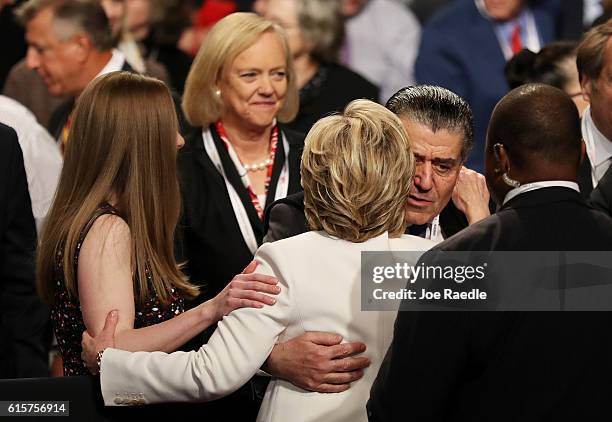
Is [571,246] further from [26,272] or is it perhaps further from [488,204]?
[26,272]

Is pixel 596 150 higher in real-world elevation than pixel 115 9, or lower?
lower

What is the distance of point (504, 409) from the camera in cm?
213

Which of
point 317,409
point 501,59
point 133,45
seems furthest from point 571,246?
point 133,45

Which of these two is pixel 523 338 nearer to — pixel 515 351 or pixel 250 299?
pixel 515 351

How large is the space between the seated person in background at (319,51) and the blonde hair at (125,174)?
276cm

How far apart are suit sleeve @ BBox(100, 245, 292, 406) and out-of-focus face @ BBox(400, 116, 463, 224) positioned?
60 centimetres

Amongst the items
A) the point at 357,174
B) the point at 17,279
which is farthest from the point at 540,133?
the point at 17,279

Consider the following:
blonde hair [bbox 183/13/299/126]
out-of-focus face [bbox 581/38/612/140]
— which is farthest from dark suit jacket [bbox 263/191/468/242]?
blonde hair [bbox 183/13/299/126]

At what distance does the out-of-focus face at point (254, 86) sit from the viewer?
4062 mm

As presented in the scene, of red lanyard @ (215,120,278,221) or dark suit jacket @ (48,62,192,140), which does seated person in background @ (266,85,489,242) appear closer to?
red lanyard @ (215,120,278,221)

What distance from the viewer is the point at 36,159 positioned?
4.20 metres

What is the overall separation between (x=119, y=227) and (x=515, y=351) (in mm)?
1000

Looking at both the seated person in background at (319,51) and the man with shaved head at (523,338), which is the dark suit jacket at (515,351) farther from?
the seated person in background at (319,51)

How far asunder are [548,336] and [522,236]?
191 millimetres
